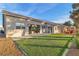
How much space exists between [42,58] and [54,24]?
1.42ft

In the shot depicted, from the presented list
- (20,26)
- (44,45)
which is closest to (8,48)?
(20,26)

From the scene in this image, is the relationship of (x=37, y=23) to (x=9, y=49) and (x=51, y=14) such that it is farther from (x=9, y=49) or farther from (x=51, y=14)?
(x=9, y=49)

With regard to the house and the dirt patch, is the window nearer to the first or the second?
the house

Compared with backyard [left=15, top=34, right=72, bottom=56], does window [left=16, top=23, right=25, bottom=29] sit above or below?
above

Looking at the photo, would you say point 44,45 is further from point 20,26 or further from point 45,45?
point 20,26

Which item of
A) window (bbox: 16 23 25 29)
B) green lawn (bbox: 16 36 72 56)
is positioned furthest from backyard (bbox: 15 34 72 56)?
window (bbox: 16 23 25 29)

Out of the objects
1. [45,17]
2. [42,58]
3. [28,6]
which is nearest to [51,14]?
[45,17]

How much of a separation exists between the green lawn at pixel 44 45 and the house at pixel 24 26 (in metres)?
0.09

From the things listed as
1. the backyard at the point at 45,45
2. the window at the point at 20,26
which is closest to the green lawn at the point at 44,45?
the backyard at the point at 45,45

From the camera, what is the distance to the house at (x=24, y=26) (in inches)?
125

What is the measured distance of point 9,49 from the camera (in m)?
3.15

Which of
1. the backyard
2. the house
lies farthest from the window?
the backyard

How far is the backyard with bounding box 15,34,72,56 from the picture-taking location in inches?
124

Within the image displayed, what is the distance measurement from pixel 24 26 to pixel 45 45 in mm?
343
